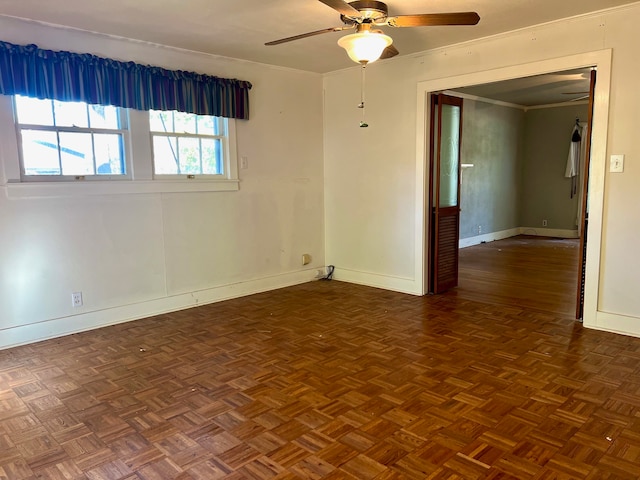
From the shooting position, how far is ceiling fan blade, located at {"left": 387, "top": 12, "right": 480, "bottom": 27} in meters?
2.56

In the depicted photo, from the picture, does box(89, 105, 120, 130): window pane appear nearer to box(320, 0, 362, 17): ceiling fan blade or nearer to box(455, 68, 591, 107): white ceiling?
box(320, 0, 362, 17): ceiling fan blade

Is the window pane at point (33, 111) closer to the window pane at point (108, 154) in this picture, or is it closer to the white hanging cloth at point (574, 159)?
the window pane at point (108, 154)

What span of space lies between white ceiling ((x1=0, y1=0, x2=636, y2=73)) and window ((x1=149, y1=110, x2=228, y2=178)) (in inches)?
26.0

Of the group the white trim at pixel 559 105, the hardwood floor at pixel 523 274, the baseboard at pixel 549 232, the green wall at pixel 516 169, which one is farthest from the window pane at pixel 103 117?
the baseboard at pixel 549 232

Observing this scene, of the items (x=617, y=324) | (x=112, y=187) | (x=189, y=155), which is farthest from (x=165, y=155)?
(x=617, y=324)

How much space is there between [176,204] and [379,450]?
10.1 feet

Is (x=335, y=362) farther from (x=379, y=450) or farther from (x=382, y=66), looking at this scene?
(x=382, y=66)

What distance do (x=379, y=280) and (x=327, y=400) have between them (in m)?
2.72

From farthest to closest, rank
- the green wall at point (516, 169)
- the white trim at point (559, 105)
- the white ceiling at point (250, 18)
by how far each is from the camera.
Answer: the white trim at point (559, 105) < the green wall at point (516, 169) < the white ceiling at point (250, 18)

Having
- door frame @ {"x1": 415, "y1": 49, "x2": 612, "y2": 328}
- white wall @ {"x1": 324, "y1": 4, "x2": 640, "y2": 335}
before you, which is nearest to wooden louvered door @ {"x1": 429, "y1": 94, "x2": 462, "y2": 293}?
white wall @ {"x1": 324, "y1": 4, "x2": 640, "y2": 335}

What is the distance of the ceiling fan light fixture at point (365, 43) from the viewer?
2754mm

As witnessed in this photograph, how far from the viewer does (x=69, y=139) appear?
378cm

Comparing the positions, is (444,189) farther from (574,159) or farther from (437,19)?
(574,159)

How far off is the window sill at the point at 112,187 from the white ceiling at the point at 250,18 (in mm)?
1218
